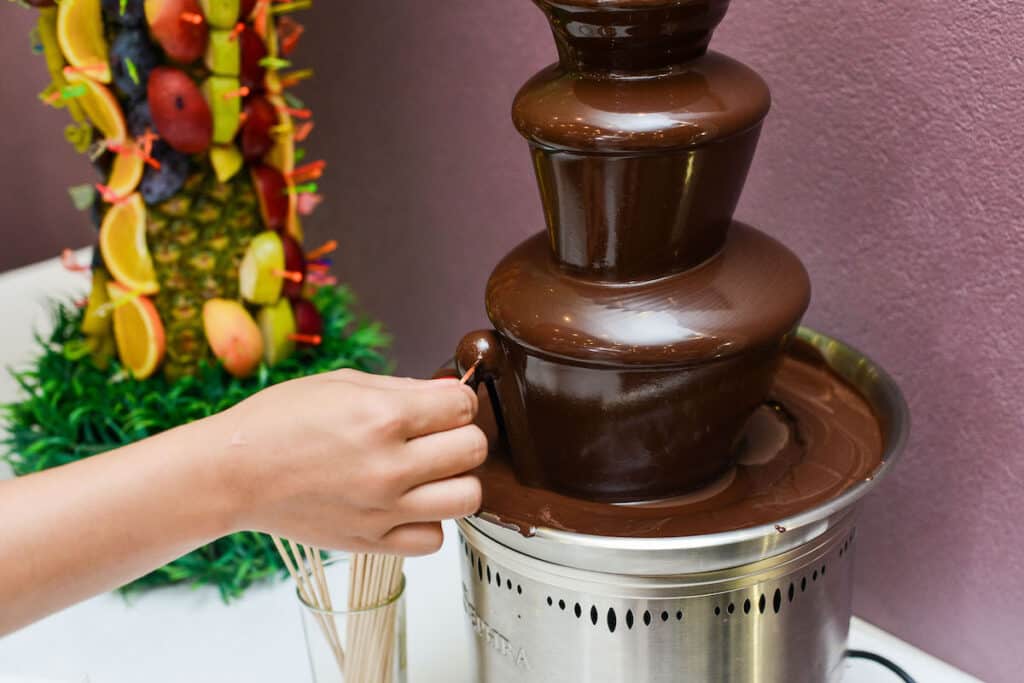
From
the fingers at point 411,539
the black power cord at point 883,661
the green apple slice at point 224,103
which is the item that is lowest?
the black power cord at point 883,661

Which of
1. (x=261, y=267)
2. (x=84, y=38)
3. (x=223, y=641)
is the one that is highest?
(x=84, y=38)

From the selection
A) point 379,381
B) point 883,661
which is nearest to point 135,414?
point 379,381

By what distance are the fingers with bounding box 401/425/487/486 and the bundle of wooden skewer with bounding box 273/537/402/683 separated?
0.14m

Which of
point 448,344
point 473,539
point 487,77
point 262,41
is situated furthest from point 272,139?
point 473,539

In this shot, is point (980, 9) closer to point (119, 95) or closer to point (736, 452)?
point (736, 452)

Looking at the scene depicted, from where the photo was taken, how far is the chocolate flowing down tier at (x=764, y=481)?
0.66 m

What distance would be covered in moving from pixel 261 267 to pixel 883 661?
2.15ft

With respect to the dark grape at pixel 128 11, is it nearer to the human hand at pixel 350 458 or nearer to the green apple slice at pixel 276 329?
the green apple slice at pixel 276 329

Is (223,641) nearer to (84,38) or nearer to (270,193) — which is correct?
(270,193)

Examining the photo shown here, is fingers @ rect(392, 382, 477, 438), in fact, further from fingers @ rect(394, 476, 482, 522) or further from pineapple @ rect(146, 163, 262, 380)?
pineapple @ rect(146, 163, 262, 380)

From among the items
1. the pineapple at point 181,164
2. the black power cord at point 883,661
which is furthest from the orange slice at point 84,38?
the black power cord at point 883,661

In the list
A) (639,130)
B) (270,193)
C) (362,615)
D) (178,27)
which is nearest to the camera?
(639,130)

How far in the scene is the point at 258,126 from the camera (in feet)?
3.39

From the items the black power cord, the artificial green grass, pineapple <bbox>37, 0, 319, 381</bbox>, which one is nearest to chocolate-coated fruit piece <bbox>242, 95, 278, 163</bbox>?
pineapple <bbox>37, 0, 319, 381</bbox>
